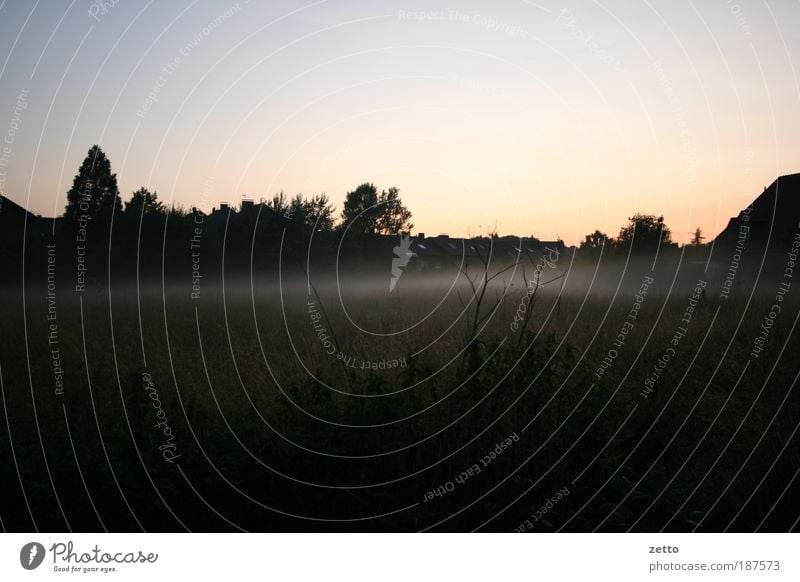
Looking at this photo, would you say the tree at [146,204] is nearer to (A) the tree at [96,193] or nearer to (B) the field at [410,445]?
(A) the tree at [96,193]

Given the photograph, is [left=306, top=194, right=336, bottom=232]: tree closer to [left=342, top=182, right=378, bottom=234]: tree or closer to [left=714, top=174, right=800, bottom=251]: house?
[left=342, top=182, right=378, bottom=234]: tree

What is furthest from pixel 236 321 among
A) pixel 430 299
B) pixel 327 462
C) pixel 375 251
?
pixel 327 462

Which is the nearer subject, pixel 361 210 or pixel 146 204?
pixel 361 210

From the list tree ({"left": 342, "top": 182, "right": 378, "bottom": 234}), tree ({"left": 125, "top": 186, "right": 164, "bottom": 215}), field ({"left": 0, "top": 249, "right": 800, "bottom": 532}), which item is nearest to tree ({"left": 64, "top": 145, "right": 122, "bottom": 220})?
tree ({"left": 125, "top": 186, "right": 164, "bottom": 215})

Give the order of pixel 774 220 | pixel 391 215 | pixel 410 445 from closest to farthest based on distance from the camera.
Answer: pixel 410 445
pixel 391 215
pixel 774 220

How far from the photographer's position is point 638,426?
592cm

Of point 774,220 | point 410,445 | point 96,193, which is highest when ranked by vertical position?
point 96,193

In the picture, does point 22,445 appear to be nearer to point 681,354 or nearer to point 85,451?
point 85,451

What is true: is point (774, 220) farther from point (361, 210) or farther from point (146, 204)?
point (146, 204)

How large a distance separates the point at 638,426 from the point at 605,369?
1.63m

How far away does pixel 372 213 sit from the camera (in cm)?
1444

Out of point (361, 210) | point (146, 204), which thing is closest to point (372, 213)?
point (361, 210)

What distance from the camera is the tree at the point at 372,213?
1198 centimetres
